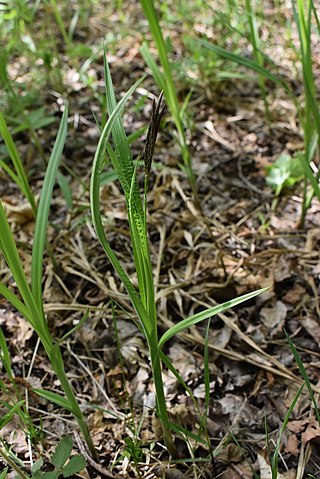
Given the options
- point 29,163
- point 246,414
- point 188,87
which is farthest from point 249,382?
point 188,87

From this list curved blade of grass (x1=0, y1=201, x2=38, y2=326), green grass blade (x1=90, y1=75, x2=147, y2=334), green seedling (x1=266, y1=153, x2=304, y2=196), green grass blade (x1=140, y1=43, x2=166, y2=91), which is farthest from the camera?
green seedling (x1=266, y1=153, x2=304, y2=196)

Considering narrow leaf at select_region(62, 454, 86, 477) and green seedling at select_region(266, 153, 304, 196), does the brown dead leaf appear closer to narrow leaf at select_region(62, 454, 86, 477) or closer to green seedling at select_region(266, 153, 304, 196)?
green seedling at select_region(266, 153, 304, 196)

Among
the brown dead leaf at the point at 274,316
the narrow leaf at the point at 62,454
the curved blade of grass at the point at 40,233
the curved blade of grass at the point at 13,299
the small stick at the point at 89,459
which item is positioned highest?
the curved blade of grass at the point at 40,233

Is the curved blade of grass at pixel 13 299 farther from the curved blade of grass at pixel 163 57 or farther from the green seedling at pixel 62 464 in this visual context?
the curved blade of grass at pixel 163 57

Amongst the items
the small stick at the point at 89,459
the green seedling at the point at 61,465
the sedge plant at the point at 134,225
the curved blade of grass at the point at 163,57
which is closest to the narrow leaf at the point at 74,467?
the green seedling at the point at 61,465

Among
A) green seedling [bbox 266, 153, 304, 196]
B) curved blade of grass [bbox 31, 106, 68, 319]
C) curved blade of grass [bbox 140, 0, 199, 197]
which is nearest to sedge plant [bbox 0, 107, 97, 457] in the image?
curved blade of grass [bbox 31, 106, 68, 319]

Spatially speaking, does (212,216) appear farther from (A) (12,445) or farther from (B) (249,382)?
(A) (12,445)

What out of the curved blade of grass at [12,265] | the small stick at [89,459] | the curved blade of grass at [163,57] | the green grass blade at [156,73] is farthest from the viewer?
the green grass blade at [156,73]

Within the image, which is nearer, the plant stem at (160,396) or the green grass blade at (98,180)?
the green grass blade at (98,180)
